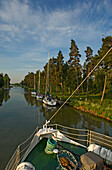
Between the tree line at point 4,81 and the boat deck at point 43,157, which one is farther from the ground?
the tree line at point 4,81

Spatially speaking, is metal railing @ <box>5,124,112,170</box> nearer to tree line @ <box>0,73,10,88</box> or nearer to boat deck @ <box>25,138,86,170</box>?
boat deck @ <box>25,138,86,170</box>

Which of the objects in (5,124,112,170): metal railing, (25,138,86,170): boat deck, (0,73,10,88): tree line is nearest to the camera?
(25,138,86,170): boat deck

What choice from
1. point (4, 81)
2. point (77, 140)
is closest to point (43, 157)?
point (77, 140)

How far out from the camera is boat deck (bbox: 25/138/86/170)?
6179 millimetres

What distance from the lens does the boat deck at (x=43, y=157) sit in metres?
6.18

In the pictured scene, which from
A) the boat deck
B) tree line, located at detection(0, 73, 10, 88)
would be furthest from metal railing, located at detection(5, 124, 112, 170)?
tree line, located at detection(0, 73, 10, 88)

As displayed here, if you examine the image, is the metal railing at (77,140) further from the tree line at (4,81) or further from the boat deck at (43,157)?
the tree line at (4,81)

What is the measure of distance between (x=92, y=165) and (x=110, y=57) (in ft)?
73.1

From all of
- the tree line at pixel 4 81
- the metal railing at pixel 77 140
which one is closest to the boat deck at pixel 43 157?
the metal railing at pixel 77 140

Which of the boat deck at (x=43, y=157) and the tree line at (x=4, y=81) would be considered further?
the tree line at (x=4, y=81)

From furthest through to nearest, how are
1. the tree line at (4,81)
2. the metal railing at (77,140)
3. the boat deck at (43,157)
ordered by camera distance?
1. the tree line at (4,81)
2. the metal railing at (77,140)
3. the boat deck at (43,157)

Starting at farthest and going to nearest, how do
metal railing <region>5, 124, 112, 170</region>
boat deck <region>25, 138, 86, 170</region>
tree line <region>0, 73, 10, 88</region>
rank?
tree line <region>0, 73, 10, 88</region> → metal railing <region>5, 124, 112, 170</region> → boat deck <region>25, 138, 86, 170</region>

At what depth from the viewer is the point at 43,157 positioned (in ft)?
22.5

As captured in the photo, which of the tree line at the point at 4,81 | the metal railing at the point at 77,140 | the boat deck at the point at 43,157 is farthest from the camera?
the tree line at the point at 4,81
